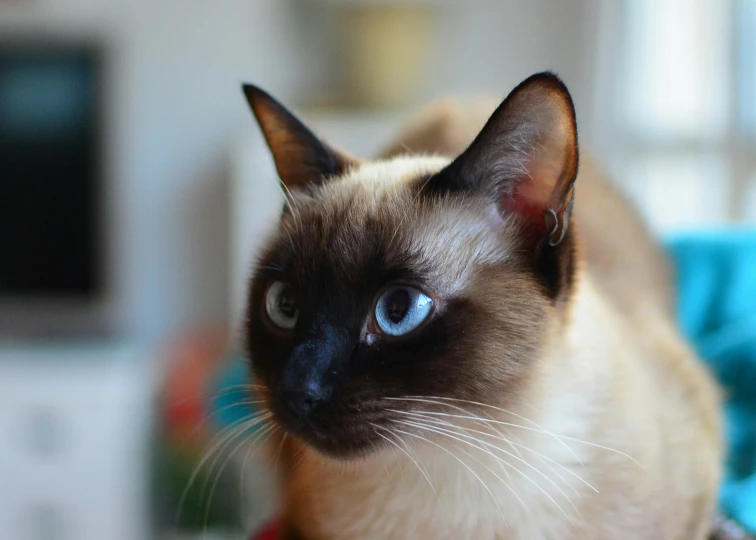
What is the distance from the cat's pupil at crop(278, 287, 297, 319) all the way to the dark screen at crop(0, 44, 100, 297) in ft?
8.22

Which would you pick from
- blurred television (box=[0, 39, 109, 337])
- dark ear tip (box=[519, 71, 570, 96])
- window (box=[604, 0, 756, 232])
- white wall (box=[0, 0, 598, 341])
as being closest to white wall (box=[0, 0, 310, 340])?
white wall (box=[0, 0, 598, 341])

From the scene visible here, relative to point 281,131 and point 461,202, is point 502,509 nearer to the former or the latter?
point 461,202

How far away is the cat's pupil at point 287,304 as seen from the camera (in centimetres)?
79

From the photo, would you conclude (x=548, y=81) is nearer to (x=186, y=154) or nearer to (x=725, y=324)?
(x=725, y=324)

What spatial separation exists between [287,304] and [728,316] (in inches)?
40.2

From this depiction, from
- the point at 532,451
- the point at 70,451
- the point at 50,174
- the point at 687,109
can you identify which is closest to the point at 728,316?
the point at 532,451

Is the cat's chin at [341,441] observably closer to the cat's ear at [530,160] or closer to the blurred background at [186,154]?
the cat's ear at [530,160]

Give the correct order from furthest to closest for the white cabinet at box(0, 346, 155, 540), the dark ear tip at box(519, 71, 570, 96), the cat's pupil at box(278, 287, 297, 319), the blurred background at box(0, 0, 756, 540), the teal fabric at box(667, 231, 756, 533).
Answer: the white cabinet at box(0, 346, 155, 540) → the blurred background at box(0, 0, 756, 540) → the teal fabric at box(667, 231, 756, 533) → the cat's pupil at box(278, 287, 297, 319) → the dark ear tip at box(519, 71, 570, 96)

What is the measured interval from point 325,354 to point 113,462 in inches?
89.4

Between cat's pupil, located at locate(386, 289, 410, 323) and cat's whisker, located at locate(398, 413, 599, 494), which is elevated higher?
cat's pupil, located at locate(386, 289, 410, 323)

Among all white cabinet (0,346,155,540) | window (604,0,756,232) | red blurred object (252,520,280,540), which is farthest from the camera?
white cabinet (0,346,155,540)

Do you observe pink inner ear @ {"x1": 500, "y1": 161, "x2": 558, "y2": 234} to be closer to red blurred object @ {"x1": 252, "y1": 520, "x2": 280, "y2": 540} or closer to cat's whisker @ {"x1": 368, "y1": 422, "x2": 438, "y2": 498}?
cat's whisker @ {"x1": 368, "y1": 422, "x2": 438, "y2": 498}

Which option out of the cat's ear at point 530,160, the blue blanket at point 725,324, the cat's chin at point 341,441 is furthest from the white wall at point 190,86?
the cat's chin at point 341,441

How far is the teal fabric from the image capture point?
48.3 inches
